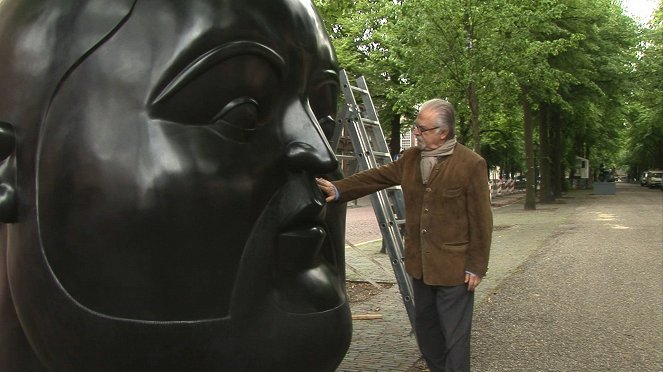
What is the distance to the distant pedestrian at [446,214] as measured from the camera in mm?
3357

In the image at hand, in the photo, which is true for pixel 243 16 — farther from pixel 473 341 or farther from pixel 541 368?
pixel 473 341

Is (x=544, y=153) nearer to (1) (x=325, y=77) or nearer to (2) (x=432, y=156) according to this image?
(2) (x=432, y=156)

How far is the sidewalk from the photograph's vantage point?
518cm

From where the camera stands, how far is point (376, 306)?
734 cm

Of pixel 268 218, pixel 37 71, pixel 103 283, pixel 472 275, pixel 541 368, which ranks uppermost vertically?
pixel 37 71

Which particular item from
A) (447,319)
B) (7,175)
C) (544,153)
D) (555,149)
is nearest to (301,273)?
(7,175)

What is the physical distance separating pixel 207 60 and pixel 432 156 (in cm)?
194

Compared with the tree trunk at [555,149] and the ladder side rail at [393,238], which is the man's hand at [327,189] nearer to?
the ladder side rail at [393,238]

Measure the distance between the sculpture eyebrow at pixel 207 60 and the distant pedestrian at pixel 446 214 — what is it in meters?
1.56

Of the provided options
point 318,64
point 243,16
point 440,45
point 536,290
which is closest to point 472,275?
point 318,64

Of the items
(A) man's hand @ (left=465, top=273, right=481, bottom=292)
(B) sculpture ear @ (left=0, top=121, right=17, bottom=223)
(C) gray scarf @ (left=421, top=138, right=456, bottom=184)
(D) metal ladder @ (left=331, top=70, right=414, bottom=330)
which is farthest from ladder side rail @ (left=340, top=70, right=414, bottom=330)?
(B) sculpture ear @ (left=0, top=121, right=17, bottom=223)

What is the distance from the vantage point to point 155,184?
1.62 meters

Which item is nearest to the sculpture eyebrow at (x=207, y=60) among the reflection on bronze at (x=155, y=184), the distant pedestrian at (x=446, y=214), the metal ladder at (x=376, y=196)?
the reflection on bronze at (x=155, y=184)

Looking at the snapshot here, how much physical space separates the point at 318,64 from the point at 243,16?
330 millimetres
